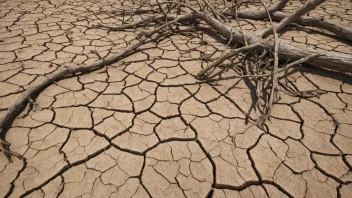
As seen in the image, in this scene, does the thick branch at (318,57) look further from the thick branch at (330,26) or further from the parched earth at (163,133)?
the thick branch at (330,26)

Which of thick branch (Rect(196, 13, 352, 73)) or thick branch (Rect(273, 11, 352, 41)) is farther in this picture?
thick branch (Rect(273, 11, 352, 41))

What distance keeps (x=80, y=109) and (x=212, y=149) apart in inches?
43.9

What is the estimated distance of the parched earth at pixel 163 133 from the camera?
125 centimetres

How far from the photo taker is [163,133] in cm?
155

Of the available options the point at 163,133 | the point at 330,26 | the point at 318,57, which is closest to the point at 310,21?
the point at 330,26

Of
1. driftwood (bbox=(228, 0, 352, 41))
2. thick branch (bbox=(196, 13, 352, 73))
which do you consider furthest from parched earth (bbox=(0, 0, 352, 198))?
driftwood (bbox=(228, 0, 352, 41))

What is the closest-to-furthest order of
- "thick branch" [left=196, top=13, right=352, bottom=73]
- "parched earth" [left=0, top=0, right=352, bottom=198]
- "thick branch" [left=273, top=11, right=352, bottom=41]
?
"parched earth" [left=0, top=0, right=352, bottom=198] < "thick branch" [left=196, top=13, right=352, bottom=73] < "thick branch" [left=273, top=11, right=352, bottom=41]

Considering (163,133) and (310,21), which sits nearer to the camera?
Result: (163,133)

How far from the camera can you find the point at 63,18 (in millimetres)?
3434

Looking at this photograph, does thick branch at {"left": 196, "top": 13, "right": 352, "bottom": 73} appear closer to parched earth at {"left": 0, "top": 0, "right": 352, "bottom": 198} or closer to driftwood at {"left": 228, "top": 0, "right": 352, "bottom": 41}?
parched earth at {"left": 0, "top": 0, "right": 352, "bottom": 198}

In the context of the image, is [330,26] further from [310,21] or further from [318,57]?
[318,57]

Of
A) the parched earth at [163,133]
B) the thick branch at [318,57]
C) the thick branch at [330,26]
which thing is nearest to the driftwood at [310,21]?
the thick branch at [330,26]

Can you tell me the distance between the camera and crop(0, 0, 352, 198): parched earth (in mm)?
1251

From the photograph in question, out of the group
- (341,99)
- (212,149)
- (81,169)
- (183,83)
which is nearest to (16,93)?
(81,169)
